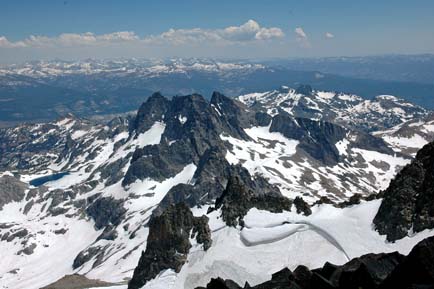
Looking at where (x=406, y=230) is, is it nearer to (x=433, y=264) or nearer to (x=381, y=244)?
(x=381, y=244)

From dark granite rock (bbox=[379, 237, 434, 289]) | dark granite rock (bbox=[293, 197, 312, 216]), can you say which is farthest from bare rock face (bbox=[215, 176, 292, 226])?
dark granite rock (bbox=[379, 237, 434, 289])

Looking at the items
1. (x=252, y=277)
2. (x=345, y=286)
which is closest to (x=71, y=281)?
(x=252, y=277)

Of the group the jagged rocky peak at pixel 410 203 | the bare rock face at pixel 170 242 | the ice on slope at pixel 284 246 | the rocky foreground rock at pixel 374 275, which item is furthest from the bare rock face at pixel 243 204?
the rocky foreground rock at pixel 374 275

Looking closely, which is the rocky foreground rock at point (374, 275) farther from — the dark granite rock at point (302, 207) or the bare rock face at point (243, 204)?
the bare rock face at point (243, 204)

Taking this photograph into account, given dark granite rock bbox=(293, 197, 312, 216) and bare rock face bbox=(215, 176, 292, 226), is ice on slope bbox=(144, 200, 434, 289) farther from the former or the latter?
bare rock face bbox=(215, 176, 292, 226)

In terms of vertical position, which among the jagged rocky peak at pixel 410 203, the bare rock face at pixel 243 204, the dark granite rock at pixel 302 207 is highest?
the jagged rocky peak at pixel 410 203

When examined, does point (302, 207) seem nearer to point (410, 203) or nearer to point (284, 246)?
point (284, 246)

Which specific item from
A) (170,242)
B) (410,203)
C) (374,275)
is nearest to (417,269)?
(374,275)
